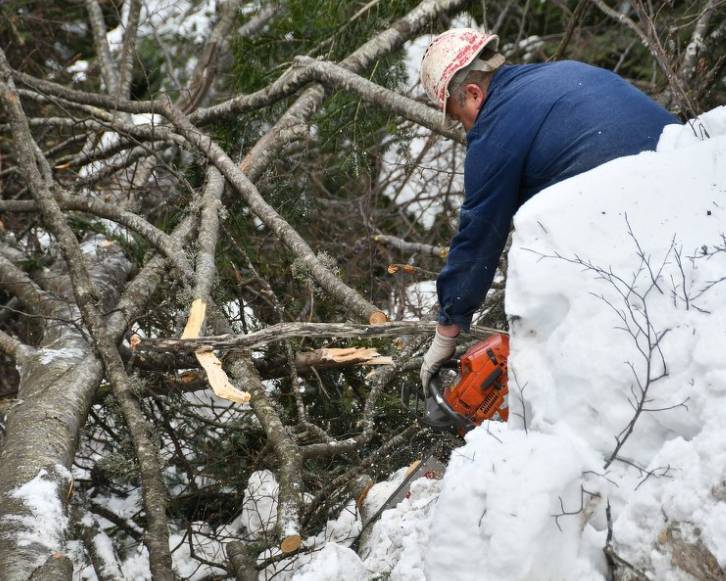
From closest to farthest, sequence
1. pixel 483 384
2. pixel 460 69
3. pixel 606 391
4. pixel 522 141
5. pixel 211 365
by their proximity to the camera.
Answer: pixel 606 391 → pixel 522 141 → pixel 483 384 → pixel 460 69 → pixel 211 365

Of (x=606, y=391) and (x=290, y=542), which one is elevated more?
(x=606, y=391)

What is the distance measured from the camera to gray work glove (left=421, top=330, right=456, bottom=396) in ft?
9.62

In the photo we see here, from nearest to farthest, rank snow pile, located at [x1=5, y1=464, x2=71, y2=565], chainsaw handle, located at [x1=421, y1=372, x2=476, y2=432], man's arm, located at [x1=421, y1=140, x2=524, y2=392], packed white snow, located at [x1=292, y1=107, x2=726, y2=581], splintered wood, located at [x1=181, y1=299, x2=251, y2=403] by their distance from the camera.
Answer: packed white snow, located at [x1=292, y1=107, x2=726, y2=581] → snow pile, located at [x1=5, y1=464, x2=71, y2=565] → man's arm, located at [x1=421, y1=140, x2=524, y2=392] → chainsaw handle, located at [x1=421, y1=372, x2=476, y2=432] → splintered wood, located at [x1=181, y1=299, x2=251, y2=403]

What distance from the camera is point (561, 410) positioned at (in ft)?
7.08

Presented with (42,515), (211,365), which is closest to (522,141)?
(211,365)

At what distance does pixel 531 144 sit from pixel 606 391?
3.21ft

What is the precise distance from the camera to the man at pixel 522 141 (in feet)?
8.49

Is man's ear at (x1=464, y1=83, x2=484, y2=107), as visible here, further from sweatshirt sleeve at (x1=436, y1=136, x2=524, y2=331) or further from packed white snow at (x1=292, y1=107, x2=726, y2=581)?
packed white snow at (x1=292, y1=107, x2=726, y2=581)

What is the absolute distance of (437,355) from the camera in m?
2.98

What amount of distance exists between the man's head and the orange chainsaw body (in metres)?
0.91

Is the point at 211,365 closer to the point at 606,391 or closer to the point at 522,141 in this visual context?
the point at 522,141

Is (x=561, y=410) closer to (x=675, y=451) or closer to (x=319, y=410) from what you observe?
(x=675, y=451)

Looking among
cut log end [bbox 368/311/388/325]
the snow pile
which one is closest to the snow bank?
cut log end [bbox 368/311/388/325]

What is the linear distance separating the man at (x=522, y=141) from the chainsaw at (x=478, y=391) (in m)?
0.15
